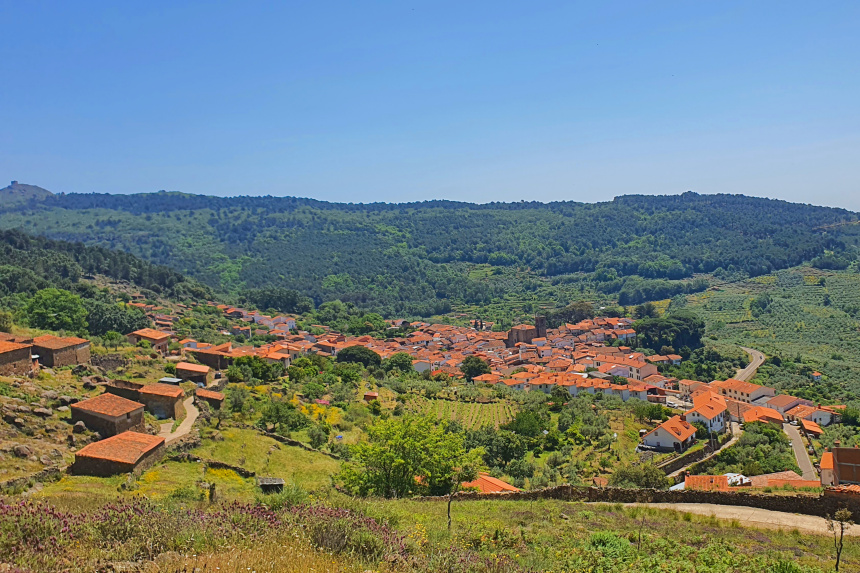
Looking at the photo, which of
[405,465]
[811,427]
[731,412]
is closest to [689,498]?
[405,465]

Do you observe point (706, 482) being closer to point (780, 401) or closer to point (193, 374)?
point (193, 374)

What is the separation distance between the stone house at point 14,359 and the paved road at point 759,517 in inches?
873

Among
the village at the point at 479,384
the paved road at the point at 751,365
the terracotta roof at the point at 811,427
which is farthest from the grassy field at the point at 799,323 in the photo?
the terracotta roof at the point at 811,427

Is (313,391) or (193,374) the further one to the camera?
(313,391)

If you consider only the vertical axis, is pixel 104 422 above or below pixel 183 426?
above

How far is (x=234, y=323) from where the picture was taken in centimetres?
7131

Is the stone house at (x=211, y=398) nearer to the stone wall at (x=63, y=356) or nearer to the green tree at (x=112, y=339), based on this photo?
the stone wall at (x=63, y=356)

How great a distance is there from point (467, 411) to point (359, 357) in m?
18.2

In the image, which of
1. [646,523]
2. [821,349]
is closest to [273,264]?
[821,349]

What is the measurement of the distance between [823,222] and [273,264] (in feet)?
521

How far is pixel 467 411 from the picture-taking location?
40375 millimetres

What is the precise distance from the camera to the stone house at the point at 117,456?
16.4 metres

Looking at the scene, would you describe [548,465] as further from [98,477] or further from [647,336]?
[647,336]

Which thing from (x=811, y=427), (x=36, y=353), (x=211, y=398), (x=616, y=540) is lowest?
(x=811, y=427)
